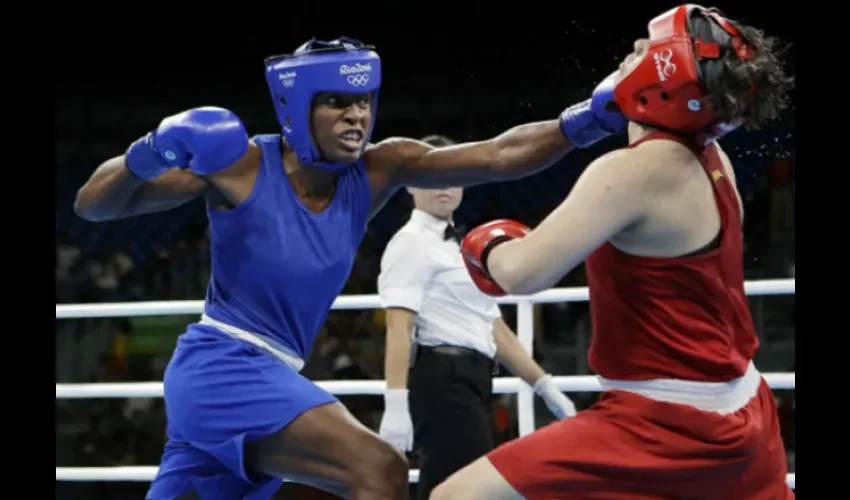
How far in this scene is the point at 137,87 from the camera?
10.1 metres

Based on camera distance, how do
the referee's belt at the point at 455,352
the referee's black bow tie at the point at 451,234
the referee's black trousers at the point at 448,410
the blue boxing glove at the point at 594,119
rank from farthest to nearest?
1. the referee's black bow tie at the point at 451,234
2. the referee's belt at the point at 455,352
3. the referee's black trousers at the point at 448,410
4. the blue boxing glove at the point at 594,119

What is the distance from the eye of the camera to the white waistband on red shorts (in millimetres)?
1970

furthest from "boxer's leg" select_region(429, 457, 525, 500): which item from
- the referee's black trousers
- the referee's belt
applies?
the referee's belt

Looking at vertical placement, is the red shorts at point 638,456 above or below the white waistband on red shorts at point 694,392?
below

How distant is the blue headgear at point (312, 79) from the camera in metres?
2.56

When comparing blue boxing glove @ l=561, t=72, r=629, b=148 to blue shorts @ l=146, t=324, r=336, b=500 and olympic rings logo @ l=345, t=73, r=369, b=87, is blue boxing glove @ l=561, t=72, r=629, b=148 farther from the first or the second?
blue shorts @ l=146, t=324, r=336, b=500

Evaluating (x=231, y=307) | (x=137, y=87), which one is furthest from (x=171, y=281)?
(x=231, y=307)

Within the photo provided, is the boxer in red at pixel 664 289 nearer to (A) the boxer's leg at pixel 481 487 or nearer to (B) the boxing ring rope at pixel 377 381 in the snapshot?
(A) the boxer's leg at pixel 481 487

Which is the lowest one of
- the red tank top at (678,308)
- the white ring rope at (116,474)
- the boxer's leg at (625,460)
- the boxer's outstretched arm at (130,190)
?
the white ring rope at (116,474)

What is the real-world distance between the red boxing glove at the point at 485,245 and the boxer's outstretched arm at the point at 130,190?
0.74 m

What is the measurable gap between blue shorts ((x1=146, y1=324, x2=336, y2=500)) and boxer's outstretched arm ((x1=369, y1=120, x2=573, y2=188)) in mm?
556

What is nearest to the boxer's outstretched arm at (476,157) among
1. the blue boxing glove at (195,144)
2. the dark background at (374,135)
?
the blue boxing glove at (195,144)

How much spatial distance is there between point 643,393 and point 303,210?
37.1 inches
